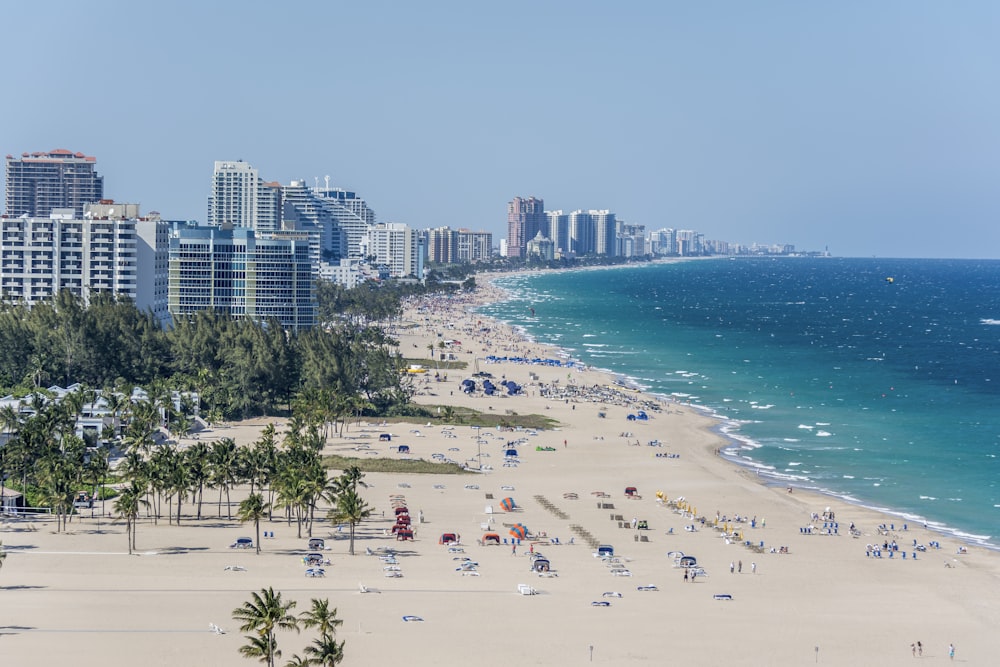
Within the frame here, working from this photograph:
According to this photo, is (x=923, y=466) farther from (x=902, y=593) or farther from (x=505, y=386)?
(x=505, y=386)

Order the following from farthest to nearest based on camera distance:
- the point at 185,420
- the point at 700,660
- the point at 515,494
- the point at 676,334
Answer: the point at 676,334 < the point at 185,420 < the point at 515,494 < the point at 700,660

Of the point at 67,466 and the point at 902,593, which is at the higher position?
the point at 67,466

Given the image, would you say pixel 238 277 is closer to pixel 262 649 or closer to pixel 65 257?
pixel 65 257

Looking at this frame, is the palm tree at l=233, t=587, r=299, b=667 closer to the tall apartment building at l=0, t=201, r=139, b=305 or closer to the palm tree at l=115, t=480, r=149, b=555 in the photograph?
the palm tree at l=115, t=480, r=149, b=555

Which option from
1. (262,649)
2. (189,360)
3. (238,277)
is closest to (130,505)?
(262,649)

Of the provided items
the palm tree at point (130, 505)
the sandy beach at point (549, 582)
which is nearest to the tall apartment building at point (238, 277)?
the sandy beach at point (549, 582)

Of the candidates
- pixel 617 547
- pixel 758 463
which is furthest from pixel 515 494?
pixel 758 463

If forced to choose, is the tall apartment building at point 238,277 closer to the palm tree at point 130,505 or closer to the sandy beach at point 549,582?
the sandy beach at point 549,582
